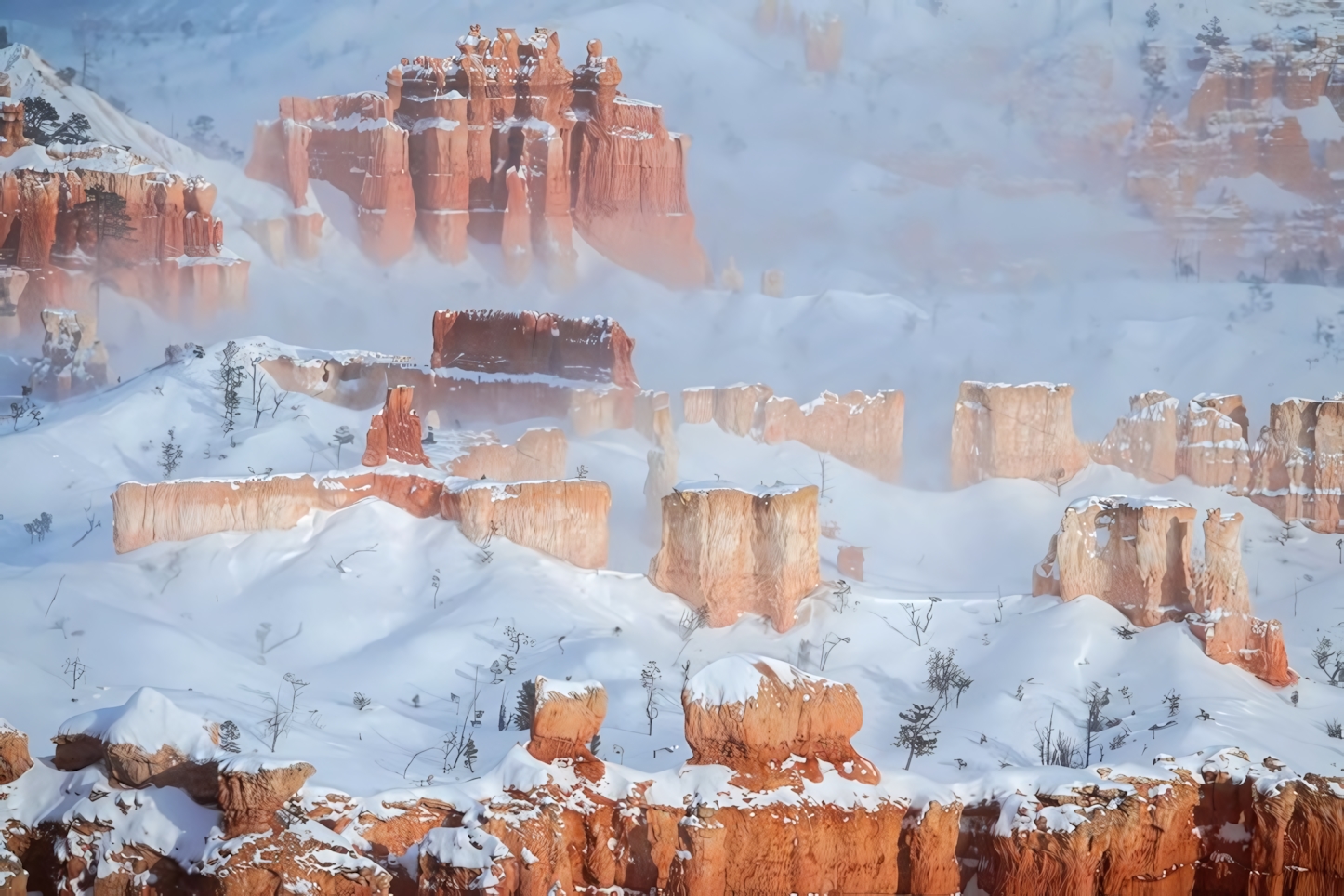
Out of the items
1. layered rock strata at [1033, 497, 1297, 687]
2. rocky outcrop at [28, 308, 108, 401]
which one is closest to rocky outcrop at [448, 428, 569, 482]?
rocky outcrop at [28, 308, 108, 401]

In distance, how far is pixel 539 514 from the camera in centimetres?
2839

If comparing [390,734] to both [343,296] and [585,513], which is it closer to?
[585,513]

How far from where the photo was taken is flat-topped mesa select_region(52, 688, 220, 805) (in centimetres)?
1578

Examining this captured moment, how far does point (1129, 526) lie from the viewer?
89.6 ft

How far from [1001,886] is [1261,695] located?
993cm

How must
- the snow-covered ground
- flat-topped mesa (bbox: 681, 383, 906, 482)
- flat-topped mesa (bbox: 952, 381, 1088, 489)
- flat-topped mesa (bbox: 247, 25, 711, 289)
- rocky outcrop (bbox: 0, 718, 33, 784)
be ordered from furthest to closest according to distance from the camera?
flat-topped mesa (bbox: 247, 25, 711, 289)
flat-topped mesa (bbox: 681, 383, 906, 482)
flat-topped mesa (bbox: 952, 381, 1088, 489)
the snow-covered ground
rocky outcrop (bbox: 0, 718, 33, 784)

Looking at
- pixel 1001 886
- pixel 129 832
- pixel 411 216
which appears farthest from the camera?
pixel 411 216

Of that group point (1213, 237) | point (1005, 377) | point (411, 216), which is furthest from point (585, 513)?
point (1213, 237)

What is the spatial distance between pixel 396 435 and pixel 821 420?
12205 millimetres

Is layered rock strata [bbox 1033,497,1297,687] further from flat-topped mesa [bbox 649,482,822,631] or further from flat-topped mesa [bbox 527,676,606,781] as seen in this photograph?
flat-topped mesa [bbox 527,676,606,781]

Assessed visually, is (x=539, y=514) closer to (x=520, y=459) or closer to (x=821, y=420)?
(x=520, y=459)

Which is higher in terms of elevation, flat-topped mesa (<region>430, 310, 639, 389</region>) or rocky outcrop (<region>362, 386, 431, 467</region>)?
flat-topped mesa (<region>430, 310, 639, 389</region>)

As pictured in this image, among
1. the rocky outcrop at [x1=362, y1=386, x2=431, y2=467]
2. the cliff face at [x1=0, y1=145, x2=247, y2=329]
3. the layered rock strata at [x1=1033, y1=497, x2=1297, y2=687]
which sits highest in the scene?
the cliff face at [x1=0, y1=145, x2=247, y2=329]

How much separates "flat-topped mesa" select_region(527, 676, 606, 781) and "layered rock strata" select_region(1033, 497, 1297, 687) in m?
11.6
